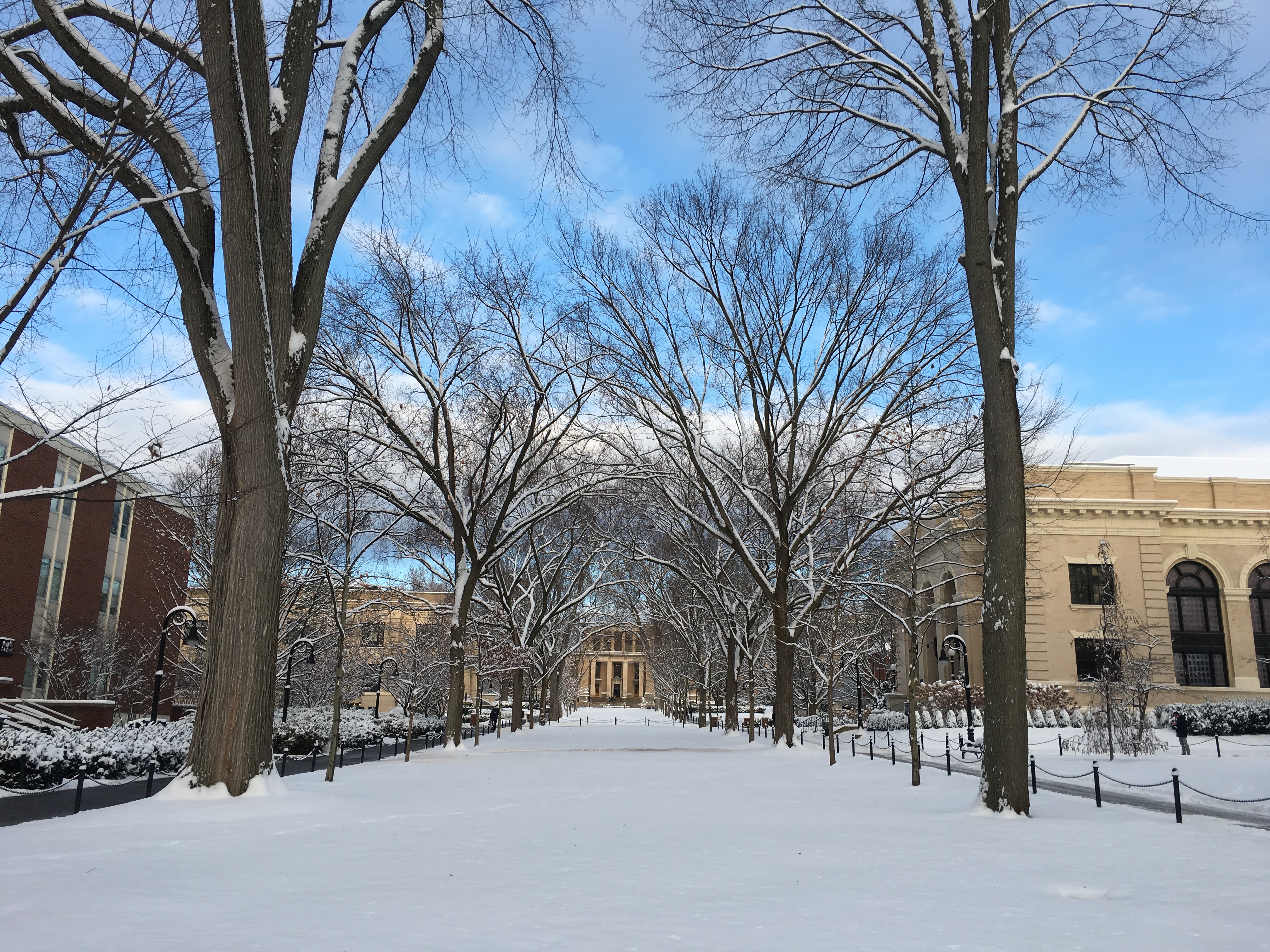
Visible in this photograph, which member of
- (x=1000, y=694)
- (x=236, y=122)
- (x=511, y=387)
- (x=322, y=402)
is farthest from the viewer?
(x=511, y=387)

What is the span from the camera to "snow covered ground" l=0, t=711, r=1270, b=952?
502 centimetres

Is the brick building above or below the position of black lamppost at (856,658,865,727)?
above

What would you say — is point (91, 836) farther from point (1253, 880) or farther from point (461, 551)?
point (461, 551)

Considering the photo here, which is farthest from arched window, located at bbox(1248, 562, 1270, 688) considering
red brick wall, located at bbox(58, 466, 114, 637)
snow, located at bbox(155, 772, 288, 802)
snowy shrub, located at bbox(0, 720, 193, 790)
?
red brick wall, located at bbox(58, 466, 114, 637)

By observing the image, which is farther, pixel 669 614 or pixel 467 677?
pixel 467 677

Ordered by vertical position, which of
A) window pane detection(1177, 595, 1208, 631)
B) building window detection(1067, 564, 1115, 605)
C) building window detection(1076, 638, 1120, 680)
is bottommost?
building window detection(1076, 638, 1120, 680)

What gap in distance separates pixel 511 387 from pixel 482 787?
13197 mm

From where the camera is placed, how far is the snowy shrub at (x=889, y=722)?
34.6m

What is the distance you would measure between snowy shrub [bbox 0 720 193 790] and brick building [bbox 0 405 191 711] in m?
15.4

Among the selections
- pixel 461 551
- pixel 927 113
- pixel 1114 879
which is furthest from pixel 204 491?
pixel 1114 879

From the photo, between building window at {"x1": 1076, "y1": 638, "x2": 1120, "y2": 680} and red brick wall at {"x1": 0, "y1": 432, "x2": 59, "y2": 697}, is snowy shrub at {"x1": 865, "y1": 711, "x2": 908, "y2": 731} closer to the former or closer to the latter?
building window at {"x1": 1076, "y1": 638, "x2": 1120, "y2": 680}

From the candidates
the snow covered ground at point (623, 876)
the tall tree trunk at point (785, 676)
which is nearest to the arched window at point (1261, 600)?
the tall tree trunk at point (785, 676)

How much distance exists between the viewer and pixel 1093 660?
42.2 meters

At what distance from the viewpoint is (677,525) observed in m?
32.3
